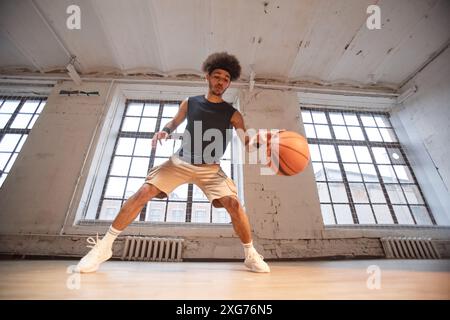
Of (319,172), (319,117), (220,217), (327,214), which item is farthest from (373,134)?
(220,217)

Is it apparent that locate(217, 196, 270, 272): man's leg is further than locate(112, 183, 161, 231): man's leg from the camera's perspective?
Yes

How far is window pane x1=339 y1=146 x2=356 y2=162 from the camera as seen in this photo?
4355 millimetres

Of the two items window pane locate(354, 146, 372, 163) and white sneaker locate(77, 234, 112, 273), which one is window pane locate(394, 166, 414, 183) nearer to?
window pane locate(354, 146, 372, 163)

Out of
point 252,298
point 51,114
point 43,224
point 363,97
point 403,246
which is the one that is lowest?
point 252,298

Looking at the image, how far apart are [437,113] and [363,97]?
4.23 feet

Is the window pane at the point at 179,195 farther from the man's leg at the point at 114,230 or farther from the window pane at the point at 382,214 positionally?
the window pane at the point at 382,214

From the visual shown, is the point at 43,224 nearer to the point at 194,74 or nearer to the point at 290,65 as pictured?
the point at 194,74

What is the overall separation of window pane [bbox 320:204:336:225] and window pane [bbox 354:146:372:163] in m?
1.37

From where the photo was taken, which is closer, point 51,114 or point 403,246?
point 403,246

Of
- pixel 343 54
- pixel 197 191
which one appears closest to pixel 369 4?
pixel 343 54

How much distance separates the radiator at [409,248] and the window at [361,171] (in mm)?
469

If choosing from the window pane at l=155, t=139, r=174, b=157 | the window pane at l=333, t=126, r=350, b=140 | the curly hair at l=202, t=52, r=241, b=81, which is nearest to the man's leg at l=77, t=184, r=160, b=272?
the curly hair at l=202, t=52, r=241, b=81

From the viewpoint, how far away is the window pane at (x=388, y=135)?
471 cm

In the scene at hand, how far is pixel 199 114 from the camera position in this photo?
6.91ft
